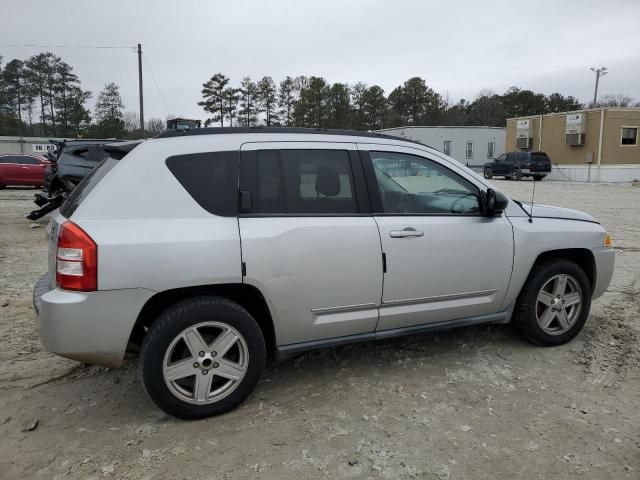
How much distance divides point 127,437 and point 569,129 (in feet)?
125

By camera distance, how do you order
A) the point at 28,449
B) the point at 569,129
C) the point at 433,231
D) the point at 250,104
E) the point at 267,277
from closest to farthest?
1. the point at 28,449
2. the point at 267,277
3. the point at 433,231
4. the point at 569,129
5. the point at 250,104

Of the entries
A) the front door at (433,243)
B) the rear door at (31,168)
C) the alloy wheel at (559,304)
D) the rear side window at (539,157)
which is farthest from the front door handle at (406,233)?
the rear side window at (539,157)

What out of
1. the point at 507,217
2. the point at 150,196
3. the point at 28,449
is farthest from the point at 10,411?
the point at 507,217

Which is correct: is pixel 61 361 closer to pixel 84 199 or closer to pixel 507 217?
pixel 84 199

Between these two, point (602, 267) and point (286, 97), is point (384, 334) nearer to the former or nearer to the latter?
point (602, 267)

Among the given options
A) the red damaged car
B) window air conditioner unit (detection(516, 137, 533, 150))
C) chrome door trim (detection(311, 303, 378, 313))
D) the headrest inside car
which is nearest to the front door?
chrome door trim (detection(311, 303, 378, 313))

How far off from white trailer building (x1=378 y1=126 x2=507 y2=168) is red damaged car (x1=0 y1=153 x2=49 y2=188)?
97.9 ft

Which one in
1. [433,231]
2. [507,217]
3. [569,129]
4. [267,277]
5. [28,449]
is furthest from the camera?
[569,129]

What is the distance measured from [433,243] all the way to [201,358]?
1.80 metres

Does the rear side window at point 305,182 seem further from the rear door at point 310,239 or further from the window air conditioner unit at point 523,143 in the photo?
the window air conditioner unit at point 523,143

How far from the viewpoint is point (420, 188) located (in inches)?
162

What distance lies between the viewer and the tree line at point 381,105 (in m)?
63.5

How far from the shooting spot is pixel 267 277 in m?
3.13

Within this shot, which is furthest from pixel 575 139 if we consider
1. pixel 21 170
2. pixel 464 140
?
pixel 21 170
